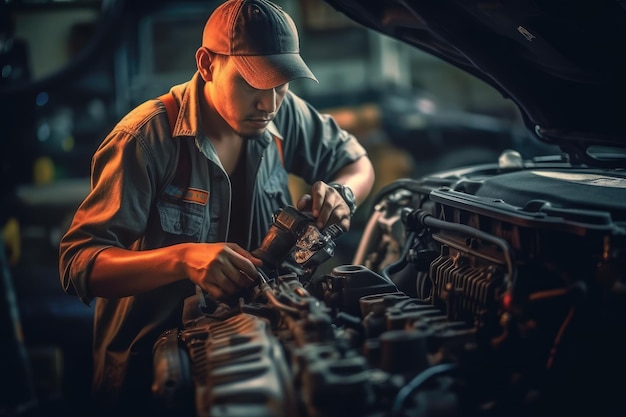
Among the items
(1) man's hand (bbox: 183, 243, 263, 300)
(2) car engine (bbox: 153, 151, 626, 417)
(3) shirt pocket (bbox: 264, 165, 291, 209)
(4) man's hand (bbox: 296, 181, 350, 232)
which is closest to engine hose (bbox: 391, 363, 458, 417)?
(2) car engine (bbox: 153, 151, 626, 417)

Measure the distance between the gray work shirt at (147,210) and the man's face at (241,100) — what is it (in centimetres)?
11

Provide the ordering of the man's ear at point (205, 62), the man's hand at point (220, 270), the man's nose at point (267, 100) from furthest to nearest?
the man's ear at point (205, 62)
the man's nose at point (267, 100)
the man's hand at point (220, 270)

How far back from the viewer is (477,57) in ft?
6.64

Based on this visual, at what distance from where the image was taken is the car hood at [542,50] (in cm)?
181

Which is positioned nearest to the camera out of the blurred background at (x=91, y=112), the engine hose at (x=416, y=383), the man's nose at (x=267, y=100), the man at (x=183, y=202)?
the engine hose at (x=416, y=383)

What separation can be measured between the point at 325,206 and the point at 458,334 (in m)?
0.66

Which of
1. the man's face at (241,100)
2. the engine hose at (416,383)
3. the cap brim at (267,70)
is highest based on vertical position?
the cap brim at (267,70)

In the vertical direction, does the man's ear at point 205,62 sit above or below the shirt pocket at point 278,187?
above

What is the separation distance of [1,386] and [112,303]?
1.20 meters

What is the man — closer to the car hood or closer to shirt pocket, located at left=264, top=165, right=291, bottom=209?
shirt pocket, located at left=264, top=165, right=291, bottom=209

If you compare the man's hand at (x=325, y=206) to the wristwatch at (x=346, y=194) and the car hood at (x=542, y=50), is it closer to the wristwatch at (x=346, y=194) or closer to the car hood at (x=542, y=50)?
the wristwatch at (x=346, y=194)

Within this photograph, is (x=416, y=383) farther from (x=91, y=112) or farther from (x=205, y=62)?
(x=91, y=112)

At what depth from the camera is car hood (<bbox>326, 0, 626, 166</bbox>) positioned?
1.81 metres

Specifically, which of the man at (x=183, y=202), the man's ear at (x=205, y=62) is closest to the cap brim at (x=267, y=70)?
the man at (x=183, y=202)
